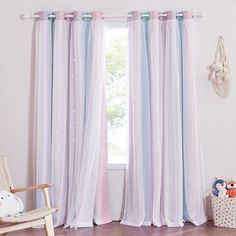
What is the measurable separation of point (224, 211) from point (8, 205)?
6.00 ft

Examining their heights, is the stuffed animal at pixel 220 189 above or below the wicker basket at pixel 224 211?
above

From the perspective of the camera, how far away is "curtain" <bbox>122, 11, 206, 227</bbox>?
11.5 feet

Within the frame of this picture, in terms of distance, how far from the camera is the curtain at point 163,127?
11.5 feet

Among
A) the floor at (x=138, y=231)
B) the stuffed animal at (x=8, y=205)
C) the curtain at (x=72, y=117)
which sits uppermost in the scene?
the curtain at (x=72, y=117)

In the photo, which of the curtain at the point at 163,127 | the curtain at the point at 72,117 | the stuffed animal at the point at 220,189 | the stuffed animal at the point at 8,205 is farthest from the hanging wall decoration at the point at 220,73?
the stuffed animal at the point at 8,205

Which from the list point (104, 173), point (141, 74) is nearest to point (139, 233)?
point (104, 173)

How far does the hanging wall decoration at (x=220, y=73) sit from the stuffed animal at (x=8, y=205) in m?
2.03

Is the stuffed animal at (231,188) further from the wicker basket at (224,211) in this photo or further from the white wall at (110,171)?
the white wall at (110,171)

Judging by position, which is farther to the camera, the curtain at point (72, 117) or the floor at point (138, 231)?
the curtain at point (72, 117)

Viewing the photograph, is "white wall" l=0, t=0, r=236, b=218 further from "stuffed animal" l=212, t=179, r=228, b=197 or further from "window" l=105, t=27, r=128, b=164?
"window" l=105, t=27, r=128, b=164

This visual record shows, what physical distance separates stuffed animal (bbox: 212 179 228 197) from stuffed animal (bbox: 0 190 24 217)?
5.56 feet

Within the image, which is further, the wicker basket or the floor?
the wicker basket

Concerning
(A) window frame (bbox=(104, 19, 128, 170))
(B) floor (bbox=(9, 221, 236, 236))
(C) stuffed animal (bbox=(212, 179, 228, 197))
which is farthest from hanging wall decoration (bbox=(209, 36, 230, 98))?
(B) floor (bbox=(9, 221, 236, 236))

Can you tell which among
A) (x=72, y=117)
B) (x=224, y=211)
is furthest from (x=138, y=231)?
(x=72, y=117)
